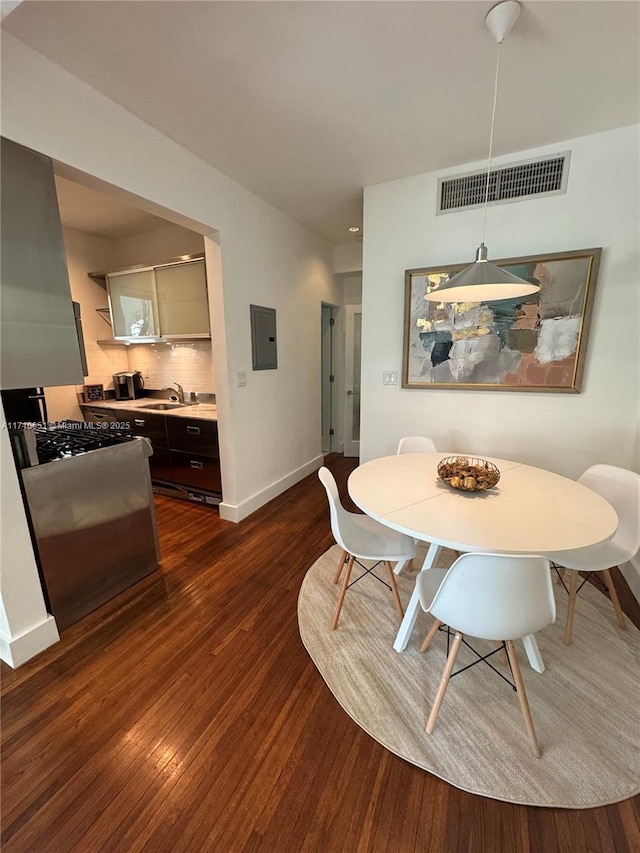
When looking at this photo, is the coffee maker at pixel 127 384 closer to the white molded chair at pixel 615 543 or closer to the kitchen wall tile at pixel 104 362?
the kitchen wall tile at pixel 104 362

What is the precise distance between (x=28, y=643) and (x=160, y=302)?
9.48 feet

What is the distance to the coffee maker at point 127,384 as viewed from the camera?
402cm

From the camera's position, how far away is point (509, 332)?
A: 2463 millimetres

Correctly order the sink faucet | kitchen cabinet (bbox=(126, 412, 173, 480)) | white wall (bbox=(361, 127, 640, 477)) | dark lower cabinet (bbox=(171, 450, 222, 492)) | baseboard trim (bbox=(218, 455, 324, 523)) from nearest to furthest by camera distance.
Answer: white wall (bbox=(361, 127, 640, 477))
baseboard trim (bbox=(218, 455, 324, 523))
dark lower cabinet (bbox=(171, 450, 222, 492))
kitchen cabinet (bbox=(126, 412, 173, 480))
the sink faucet

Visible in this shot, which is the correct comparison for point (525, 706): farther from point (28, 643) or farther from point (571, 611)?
point (28, 643)

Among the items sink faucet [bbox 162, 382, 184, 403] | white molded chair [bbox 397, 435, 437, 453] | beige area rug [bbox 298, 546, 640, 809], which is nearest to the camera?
beige area rug [bbox 298, 546, 640, 809]

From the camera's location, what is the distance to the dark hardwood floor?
108 cm

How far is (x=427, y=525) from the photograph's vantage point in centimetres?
141

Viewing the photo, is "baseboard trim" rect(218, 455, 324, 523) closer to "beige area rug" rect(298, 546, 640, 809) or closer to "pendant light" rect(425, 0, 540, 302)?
"beige area rug" rect(298, 546, 640, 809)

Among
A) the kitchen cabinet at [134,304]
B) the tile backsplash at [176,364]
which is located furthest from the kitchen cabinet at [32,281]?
the tile backsplash at [176,364]

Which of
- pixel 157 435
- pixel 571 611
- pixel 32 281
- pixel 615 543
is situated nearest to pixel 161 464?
pixel 157 435

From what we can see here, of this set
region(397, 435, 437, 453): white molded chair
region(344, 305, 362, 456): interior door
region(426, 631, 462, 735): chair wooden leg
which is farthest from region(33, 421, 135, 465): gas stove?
region(344, 305, 362, 456): interior door

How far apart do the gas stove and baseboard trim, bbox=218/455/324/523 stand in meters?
1.14

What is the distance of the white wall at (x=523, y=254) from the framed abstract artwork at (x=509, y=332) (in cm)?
8
